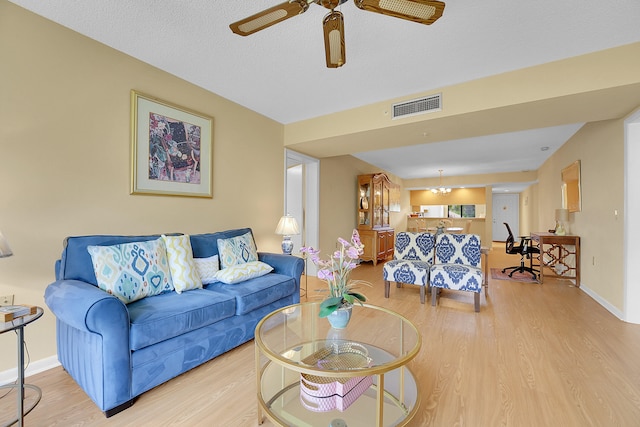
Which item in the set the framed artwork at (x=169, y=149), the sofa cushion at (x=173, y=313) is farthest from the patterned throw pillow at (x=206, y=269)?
the framed artwork at (x=169, y=149)

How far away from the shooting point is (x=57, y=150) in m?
1.97

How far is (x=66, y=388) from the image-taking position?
5.62ft

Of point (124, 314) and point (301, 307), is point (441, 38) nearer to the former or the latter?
point (301, 307)

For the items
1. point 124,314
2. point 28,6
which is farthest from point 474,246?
point 28,6

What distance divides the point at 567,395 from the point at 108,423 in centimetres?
257

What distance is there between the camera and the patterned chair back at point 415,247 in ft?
12.4

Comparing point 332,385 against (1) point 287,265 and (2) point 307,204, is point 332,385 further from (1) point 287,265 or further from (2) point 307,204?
(2) point 307,204

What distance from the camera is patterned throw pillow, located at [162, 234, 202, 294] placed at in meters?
2.13

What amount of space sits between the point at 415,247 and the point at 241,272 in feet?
8.18

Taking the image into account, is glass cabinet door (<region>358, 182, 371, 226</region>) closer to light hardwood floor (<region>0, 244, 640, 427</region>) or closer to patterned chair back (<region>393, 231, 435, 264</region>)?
patterned chair back (<region>393, 231, 435, 264</region>)

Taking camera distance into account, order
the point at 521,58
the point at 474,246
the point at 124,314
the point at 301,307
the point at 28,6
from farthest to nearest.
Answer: the point at 474,246 < the point at 521,58 < the point at 301,307 < the point at 28,6 < the point at 124,314

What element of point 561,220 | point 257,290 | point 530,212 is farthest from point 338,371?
point 530,212

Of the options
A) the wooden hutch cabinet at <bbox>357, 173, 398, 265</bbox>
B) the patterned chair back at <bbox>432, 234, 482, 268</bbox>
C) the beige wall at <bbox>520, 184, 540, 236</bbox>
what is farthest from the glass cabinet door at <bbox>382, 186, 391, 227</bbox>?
the beige wall at <bbox>520, 184, 540, 236</bbox>

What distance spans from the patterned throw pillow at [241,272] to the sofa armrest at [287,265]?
0.18m
